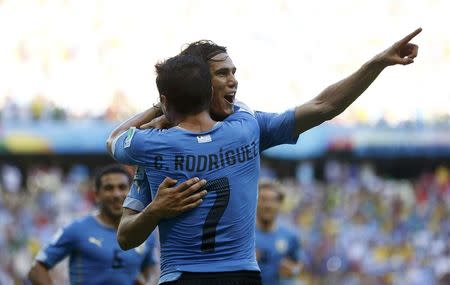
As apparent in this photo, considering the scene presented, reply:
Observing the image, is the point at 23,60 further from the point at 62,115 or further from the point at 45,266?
the point at 45,266

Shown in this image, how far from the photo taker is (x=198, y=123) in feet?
16.2

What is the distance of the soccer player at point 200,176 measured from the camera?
487cm

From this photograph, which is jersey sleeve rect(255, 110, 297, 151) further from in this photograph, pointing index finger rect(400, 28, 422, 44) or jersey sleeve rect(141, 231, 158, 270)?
jersey sleeve rect(141, 231, 158, 270)

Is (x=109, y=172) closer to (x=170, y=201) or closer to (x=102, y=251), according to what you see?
(x=102, y=251)

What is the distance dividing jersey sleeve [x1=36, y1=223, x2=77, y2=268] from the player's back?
4038mm

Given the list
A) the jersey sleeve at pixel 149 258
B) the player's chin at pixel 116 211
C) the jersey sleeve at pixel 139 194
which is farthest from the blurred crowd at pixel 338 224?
the jersey sleeve at pixel 139 194

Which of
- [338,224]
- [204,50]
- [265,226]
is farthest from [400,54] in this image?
[338,224]

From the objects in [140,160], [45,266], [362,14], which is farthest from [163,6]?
[140,160]

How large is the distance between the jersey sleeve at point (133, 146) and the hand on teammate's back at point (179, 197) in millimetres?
182

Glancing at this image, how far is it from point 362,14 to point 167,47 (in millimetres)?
6402

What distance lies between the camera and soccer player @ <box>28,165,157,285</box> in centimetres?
871

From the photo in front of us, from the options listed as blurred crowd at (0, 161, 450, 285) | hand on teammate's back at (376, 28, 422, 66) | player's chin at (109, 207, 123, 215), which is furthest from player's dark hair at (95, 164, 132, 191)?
blurred crowd at (0, 161, 450, 285)

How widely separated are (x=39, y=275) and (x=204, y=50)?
4.26 metres

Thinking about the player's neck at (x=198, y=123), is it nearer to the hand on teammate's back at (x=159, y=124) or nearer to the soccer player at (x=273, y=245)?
the hand on teammate's back at (x=159, y=124)
